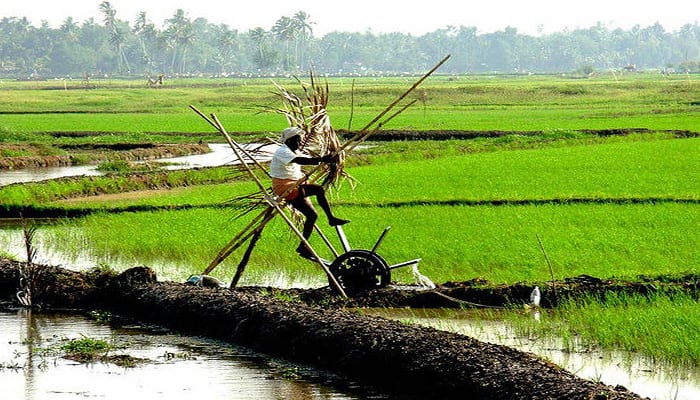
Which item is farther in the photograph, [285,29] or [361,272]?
[285,29]

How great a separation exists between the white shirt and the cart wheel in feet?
2.49

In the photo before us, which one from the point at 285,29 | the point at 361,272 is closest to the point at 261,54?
the point at 285,29

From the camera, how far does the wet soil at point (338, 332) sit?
6.08 meters

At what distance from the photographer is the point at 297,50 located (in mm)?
158000

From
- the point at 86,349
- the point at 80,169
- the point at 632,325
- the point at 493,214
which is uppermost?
the point at 632,325

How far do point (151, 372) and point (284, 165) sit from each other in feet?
6.82

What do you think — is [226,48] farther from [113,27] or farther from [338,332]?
[338,332]

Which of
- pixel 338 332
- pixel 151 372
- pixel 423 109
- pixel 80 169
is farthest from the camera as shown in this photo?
pixel 423 109

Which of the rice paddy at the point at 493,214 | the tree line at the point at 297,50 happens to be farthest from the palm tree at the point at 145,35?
the rice paddy at the point at 493,214

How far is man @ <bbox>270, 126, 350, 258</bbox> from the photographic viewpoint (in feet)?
27.9

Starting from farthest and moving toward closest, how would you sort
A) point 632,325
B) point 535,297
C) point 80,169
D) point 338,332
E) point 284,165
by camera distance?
point 80,169, point 535,297, point 284,165, point 632,325, point 338,332

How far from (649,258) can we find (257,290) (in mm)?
3794

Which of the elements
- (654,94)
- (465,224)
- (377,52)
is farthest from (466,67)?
(465,224)

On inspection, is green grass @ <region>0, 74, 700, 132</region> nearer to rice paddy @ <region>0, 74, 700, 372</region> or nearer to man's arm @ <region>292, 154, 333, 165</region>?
rice paddy @ <region>0, 74, 700, 372</region>
